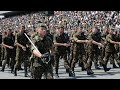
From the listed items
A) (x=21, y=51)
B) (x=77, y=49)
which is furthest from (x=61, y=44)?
(x=21, y=51)

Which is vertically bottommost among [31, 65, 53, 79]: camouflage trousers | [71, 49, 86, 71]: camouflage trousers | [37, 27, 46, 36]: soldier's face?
[31, 65, 53, 79]: camouflage trousers

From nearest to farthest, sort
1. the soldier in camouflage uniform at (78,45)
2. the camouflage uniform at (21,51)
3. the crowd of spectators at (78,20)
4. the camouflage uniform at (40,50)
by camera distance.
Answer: the camouflage uniform at (40,50) → the camouflage uniform at (21,51) → the soldier in camouflage uniform at (78,45) → the crowd of spectators at (78,20)

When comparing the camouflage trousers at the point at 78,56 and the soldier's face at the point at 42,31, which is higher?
the soldier's face at the point at 42,31

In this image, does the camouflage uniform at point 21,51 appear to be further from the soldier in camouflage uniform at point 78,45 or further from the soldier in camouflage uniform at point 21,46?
the soldier in camouflage uniform at point 78,45

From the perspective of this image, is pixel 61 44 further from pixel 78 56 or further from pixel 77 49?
pixel 78 56

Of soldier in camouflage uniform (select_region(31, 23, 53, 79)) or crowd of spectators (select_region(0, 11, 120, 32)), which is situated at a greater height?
crowd of spectators (select_region(0, 11, 120, 32))

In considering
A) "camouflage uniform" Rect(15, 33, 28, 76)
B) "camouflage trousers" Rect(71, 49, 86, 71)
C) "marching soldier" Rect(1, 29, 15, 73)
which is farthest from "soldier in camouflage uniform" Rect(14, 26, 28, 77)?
"camouflage trousers" Rect(71, 49, 86, 71)

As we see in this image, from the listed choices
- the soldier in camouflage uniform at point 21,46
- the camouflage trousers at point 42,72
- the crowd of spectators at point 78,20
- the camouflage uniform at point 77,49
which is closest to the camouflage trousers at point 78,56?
the camouflage uniform at point 77,49

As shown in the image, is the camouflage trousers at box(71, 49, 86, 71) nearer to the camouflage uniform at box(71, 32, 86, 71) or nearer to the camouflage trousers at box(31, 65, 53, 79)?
the camouflage uniform at box(71, 32, 86, 71)

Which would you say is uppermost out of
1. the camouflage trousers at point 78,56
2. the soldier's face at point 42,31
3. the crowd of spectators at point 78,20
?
the crowd of spectators at point 78,20

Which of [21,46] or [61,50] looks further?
[61,50]

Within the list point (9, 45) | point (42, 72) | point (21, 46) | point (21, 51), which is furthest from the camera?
point (9, 45)
